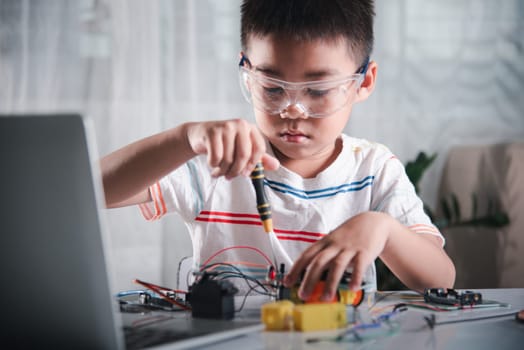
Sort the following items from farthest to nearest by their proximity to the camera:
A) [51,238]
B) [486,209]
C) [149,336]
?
[486,209]
[149,336]
[51,238]

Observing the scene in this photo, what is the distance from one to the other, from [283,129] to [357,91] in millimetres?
183

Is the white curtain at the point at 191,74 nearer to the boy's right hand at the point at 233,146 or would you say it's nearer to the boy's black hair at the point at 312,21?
the boy's black hair at the point at 312,21

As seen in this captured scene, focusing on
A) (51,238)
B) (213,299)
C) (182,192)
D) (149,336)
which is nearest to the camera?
(51,238)

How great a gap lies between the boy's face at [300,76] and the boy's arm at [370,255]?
0.30 meters

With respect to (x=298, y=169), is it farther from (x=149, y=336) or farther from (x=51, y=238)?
(x=51, y=238)

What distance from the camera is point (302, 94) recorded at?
1.16m

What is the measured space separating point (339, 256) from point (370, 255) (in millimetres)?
57

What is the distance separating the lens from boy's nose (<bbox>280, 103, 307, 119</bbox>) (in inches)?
45.8

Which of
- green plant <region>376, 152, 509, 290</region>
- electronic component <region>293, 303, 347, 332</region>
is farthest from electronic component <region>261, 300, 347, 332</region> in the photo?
green plant <region>376, 152, 509, 290</region>

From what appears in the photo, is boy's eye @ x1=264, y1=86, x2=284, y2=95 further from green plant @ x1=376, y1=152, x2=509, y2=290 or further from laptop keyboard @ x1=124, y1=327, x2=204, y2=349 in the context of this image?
green plant @ x1=376, y1=152, x2=509, y2=290

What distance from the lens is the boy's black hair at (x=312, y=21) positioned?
1.23 meters

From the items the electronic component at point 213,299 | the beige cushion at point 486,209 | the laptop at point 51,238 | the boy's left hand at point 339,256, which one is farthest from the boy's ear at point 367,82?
the beige cushion at point 486,209

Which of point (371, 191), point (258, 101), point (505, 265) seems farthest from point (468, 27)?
point (258, 101)

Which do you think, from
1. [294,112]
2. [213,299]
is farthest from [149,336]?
[294,112]
